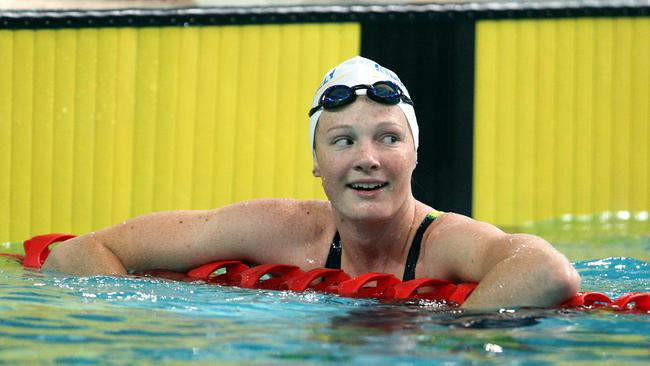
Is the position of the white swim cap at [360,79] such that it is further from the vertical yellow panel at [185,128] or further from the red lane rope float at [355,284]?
the vertical yellow panel at [185,128]

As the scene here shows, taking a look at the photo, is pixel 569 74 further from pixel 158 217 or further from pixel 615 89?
pixel 158 217

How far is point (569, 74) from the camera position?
290 inches

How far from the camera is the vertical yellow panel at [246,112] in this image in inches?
293

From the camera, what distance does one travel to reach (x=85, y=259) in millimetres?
4359

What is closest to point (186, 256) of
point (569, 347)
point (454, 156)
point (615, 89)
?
point (569, 347)

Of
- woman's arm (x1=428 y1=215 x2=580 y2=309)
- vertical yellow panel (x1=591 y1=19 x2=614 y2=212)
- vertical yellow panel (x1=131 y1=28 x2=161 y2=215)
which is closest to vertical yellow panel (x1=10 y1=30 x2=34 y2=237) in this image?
vertical yellow panel (x1=131 y1=28 x2=161 y2=215)

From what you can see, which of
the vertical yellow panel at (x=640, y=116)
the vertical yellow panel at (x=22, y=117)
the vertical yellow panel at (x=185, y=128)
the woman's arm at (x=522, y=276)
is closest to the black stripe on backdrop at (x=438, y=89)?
the vertical yellow panel at (x=640, y=116)

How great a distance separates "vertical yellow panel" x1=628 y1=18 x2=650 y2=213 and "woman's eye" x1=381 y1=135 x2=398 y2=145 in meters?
3.84

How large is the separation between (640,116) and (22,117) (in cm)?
397

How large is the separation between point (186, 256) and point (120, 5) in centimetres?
371

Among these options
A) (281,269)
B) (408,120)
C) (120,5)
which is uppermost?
(120,5)

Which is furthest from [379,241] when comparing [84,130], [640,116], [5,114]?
[5,114]

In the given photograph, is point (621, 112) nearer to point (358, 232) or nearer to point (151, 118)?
point (151, 118)

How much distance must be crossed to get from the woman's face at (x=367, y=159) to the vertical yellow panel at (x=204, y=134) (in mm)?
3552
